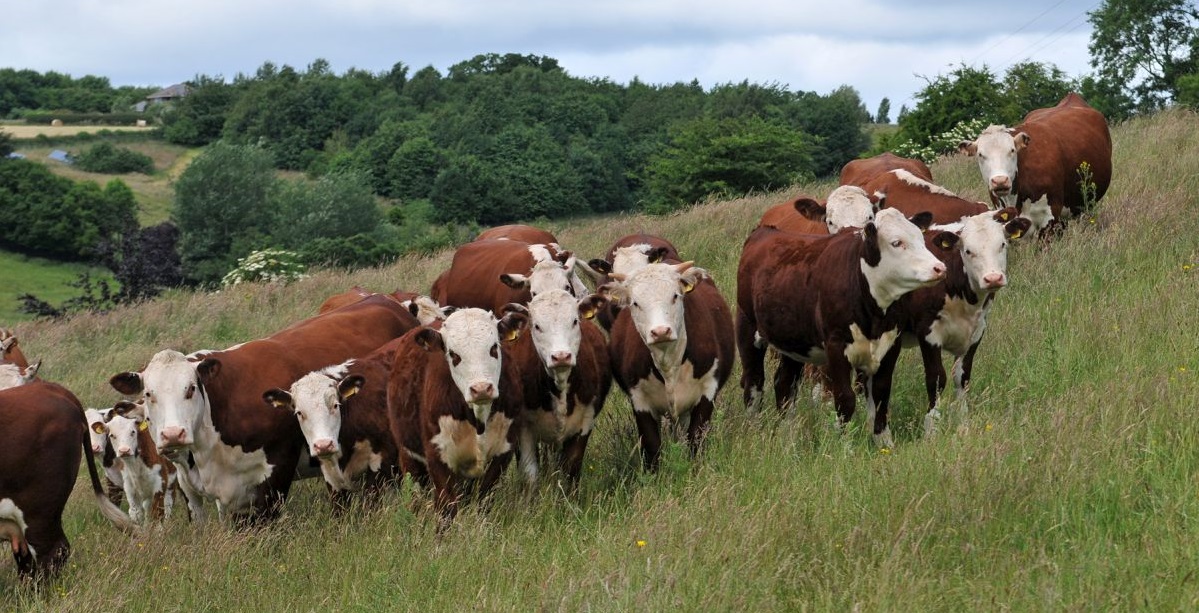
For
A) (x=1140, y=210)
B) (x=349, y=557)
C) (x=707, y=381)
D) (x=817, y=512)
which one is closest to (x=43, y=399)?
(x=349, y=557)

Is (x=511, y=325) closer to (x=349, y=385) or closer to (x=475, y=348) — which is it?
(x=475, y=348)

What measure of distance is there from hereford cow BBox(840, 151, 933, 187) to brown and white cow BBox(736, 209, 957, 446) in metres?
3.80

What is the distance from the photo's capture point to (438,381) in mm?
8562

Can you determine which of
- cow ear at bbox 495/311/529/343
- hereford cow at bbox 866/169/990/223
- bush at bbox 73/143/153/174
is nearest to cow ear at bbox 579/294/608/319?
cow ear at bbox 495/311/529/343

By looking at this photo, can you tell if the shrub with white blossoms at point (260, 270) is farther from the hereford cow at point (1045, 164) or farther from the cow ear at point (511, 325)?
the cow ear at point (511, 325)

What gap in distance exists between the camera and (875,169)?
46.6 feet

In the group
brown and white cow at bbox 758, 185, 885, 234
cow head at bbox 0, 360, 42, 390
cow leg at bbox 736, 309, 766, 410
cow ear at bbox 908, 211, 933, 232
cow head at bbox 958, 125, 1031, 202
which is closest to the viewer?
cow ear at bbox 908, 211, 933, 232

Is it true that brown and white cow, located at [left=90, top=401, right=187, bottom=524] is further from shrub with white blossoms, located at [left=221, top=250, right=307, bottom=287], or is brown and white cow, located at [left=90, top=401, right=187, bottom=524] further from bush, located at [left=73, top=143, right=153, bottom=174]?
bush, located at [left=73, top=143, right=153, bottom=174]

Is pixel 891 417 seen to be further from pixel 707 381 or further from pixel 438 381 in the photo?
pixel 438 381

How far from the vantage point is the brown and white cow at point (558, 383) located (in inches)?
344

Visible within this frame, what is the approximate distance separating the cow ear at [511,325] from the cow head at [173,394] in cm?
243

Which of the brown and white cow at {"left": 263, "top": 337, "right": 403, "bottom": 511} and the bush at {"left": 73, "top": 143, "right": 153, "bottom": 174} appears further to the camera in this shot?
the bush at {"left": 73, "top": 143, "right": 153, "bottom": 174}

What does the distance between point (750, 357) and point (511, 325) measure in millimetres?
2990

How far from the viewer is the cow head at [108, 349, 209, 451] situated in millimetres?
9102
